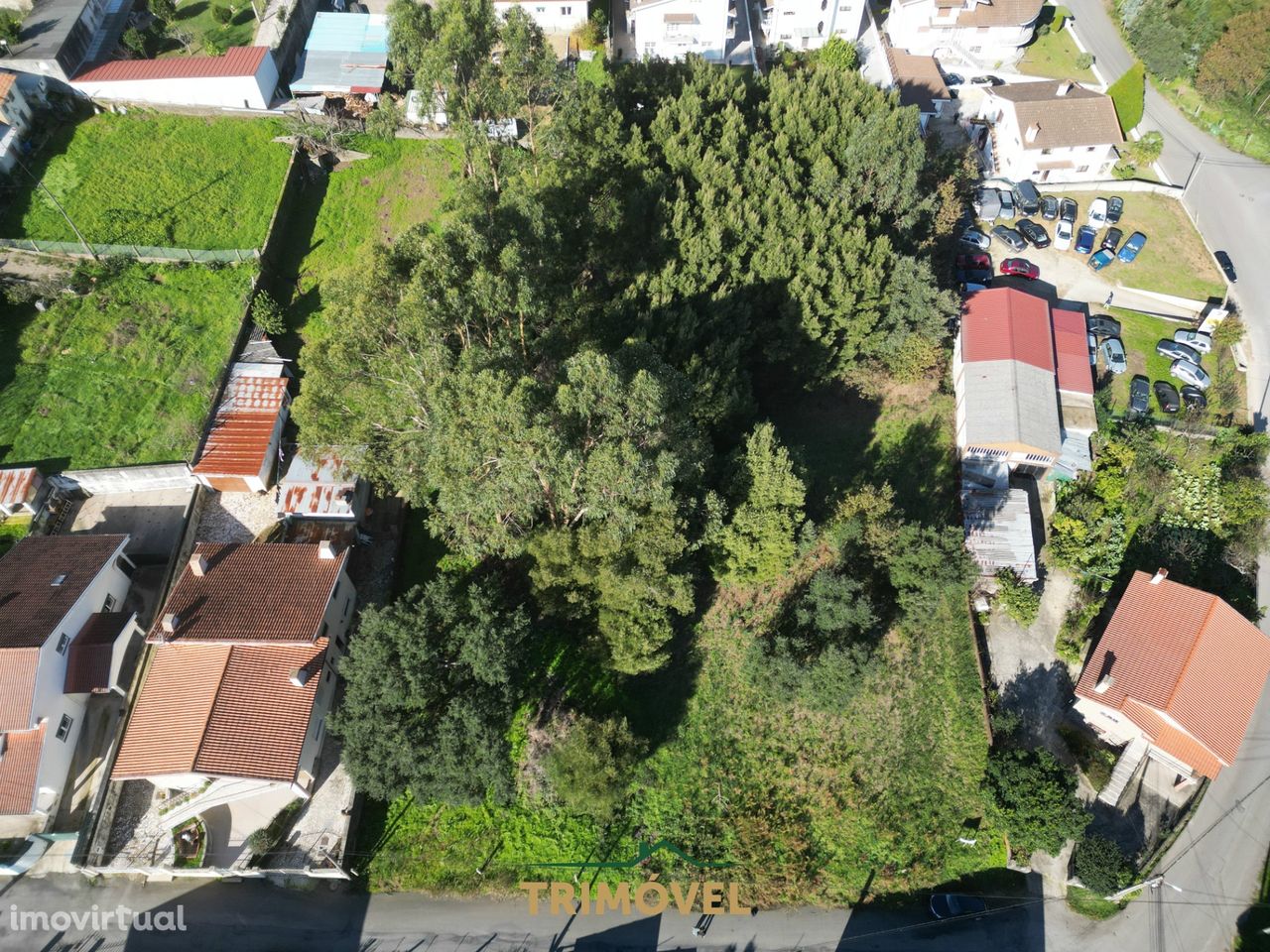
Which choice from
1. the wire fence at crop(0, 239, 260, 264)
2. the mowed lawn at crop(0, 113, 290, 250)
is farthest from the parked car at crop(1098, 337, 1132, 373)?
the mowed lawn at crop(0, 113, 290, 250)

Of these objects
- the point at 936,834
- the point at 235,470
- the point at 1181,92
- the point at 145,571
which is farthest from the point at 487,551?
the point at 1181,92

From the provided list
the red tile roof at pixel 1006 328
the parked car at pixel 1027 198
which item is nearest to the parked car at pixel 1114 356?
the red tile roof at pixel 1006 328

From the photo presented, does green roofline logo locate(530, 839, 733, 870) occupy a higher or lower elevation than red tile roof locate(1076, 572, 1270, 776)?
lower

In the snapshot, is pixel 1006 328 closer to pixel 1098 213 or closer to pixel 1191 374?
pixel 1191 374

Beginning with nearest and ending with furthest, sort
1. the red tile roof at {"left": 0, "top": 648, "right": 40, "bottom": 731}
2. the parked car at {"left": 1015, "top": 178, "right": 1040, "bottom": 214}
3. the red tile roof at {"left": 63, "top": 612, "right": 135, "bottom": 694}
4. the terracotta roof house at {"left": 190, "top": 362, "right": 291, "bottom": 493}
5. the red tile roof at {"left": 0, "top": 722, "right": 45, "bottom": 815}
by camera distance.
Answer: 1. the red tile roof at {"left": 0, "top": 722, "right": 45, "bottom": 815}
2. the red tile roof at {"left": 0, "top": 648, "right": 40, "bottom": 731}
3. the red tile roof at {"left": 63, "top": 612, "right": 135, "bottom": 694}
4. the terracotta roof house at {"left": 190, "top": 362, "right": 291, "bottom": 493}
5. the parked car at {"left": 1015, "top": 178, "right": 1040, "bottom": 214}

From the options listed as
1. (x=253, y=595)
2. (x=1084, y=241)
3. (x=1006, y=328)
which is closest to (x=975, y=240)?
(x=1084, y=241)

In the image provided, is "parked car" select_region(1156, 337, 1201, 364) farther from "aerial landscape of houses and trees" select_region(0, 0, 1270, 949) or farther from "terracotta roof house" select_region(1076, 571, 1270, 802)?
"terracotta roof house" select_region(1076, 571, 1270, 802)
